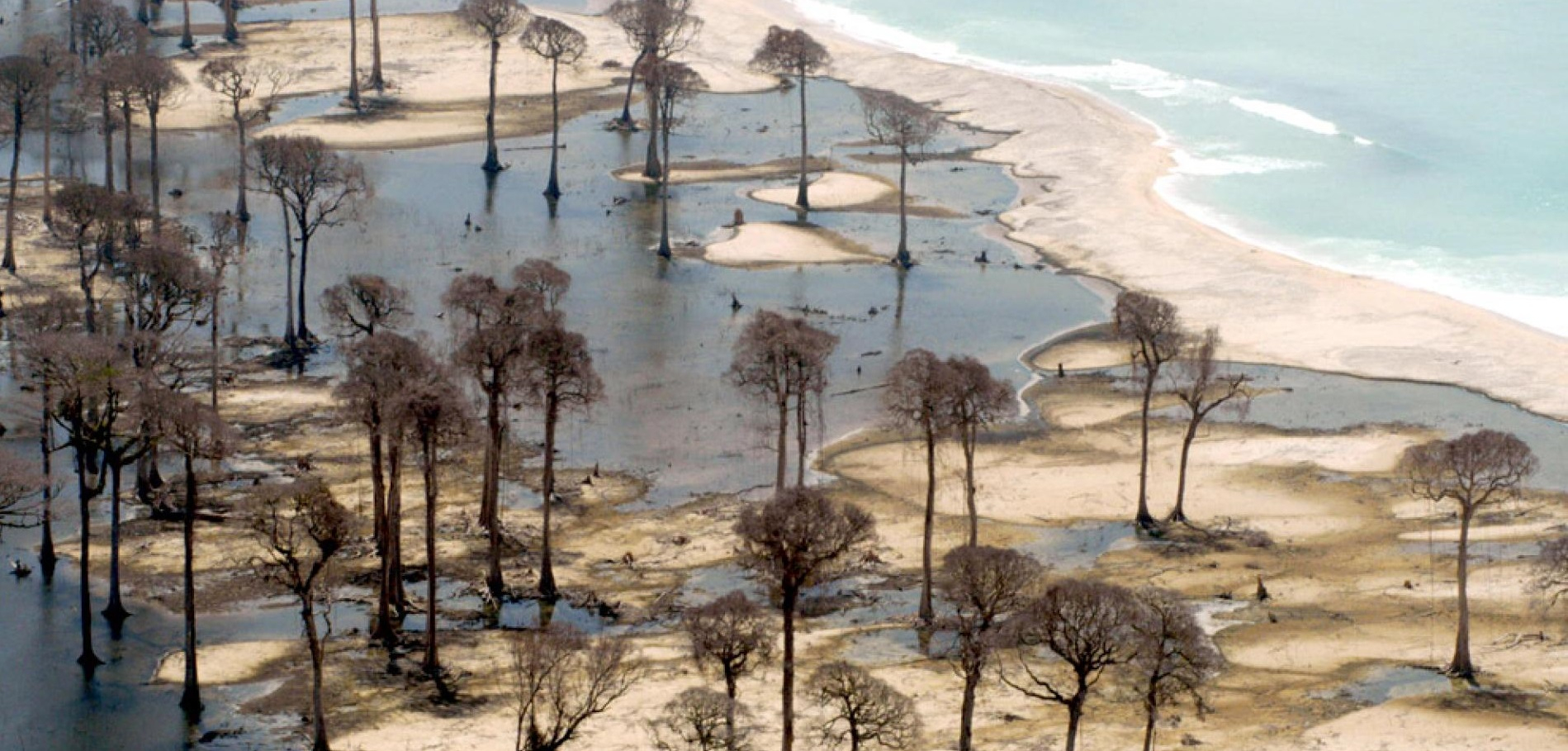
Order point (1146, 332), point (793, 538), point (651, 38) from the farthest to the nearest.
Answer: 1. point (651, 38)
2. point (1146, 332)
3. point (793, 538)

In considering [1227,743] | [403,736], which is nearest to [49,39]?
[403,736]

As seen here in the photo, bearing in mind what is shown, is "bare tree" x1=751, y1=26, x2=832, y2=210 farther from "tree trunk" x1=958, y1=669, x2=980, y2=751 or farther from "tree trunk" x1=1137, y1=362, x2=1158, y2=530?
"tree trunk" x1=958, y1=669, x2=980, y2=751

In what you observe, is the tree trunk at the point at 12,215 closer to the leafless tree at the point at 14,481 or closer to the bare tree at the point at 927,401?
A: the leafless tree at the point at 14,481

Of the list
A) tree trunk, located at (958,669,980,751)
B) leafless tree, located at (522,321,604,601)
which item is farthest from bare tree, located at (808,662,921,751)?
leafless tree, located at (522,321,604,601)

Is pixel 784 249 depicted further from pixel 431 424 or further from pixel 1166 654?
pixel 1166 654

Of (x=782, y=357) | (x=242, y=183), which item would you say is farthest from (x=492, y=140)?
(x=782, y=357)

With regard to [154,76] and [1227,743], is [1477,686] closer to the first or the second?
[1227,743]
